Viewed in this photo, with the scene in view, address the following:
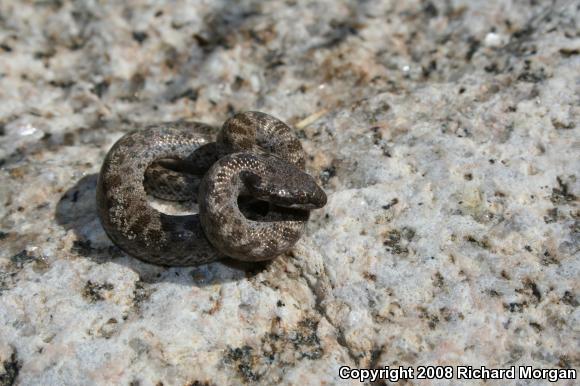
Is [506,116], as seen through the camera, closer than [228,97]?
Yes

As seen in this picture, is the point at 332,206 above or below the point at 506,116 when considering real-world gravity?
below

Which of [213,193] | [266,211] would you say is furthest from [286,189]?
[213,193]

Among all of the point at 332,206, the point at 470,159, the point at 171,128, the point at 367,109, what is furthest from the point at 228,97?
the point at 470,159

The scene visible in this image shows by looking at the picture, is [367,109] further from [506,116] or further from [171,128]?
[171,128]

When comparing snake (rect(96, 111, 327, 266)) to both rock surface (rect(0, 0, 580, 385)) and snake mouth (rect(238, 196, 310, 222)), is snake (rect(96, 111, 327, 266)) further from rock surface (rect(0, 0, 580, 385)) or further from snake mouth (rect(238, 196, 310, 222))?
rock surface (rect(0, 0, 580, 385))

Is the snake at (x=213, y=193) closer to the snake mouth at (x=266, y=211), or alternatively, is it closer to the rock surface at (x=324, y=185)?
the snake mouth at (x=266, y=211)

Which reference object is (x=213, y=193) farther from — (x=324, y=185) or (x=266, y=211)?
(x=324, y=185)

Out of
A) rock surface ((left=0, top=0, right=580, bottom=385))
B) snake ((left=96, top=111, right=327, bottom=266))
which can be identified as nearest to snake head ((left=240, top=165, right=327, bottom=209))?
snake ((left=96, top=111, right=327, bottom=266))
